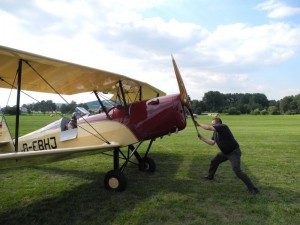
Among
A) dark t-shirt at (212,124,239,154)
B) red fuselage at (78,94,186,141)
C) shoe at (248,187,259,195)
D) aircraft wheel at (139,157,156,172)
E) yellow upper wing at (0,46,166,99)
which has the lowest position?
shoe at (248,187,259,195)

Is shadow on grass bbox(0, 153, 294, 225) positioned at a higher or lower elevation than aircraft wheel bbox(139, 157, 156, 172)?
lower

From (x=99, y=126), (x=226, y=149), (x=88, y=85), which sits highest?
(x=88, y=85)

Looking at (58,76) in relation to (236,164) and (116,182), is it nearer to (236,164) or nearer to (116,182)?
(116,182)

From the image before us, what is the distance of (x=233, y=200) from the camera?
528 centimetres

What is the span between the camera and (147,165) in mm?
7949

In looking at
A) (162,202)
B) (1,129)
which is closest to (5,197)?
(1,129)

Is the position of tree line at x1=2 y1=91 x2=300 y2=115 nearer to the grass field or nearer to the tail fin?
the grass field

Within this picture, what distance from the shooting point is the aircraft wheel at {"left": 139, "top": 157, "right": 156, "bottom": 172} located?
7879 millimetres

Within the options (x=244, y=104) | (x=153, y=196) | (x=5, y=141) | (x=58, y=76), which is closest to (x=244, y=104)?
(x=244, y=104)

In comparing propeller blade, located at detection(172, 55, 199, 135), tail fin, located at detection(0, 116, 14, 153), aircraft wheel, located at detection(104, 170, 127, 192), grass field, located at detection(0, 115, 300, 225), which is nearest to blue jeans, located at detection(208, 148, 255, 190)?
grass field, located at detection(0, 115, 300, 225)

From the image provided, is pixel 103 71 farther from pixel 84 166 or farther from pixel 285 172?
pixel 285 172

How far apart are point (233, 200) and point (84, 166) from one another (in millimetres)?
4789

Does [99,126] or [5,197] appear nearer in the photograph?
[5,197]

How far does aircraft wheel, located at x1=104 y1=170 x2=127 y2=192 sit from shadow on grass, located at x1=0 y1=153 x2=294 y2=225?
14 cm
